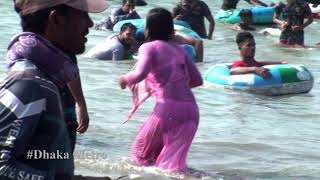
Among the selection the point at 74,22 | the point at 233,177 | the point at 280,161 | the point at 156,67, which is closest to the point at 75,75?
the point at 74,22

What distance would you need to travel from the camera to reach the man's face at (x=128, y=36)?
43.0 feet

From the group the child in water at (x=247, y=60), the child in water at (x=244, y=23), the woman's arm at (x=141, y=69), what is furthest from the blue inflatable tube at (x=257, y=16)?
the woman's arm at (x=141, y=69)

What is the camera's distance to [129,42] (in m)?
13.3

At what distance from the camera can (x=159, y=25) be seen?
19.3 feet

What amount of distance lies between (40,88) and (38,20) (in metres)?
Answer: 0.26

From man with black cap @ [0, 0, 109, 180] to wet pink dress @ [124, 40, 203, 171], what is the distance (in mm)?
3309

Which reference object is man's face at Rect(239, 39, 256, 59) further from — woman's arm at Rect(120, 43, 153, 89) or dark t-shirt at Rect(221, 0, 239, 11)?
dark t-shirt at Rect(221, 0, 239, 11)

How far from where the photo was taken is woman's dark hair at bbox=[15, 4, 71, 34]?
2334mm

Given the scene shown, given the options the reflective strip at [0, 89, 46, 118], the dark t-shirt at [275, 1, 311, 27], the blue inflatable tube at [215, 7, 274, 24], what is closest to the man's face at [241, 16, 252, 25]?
the blue inflatable tube at [215, 7, 274, 24]

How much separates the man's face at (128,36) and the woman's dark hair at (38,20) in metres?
10.8

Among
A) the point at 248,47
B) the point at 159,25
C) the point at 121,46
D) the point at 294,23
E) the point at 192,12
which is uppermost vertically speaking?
the point at 159,25

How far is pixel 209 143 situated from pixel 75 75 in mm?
5592

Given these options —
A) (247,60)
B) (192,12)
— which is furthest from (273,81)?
(192,12)

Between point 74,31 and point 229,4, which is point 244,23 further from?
point 74,31
